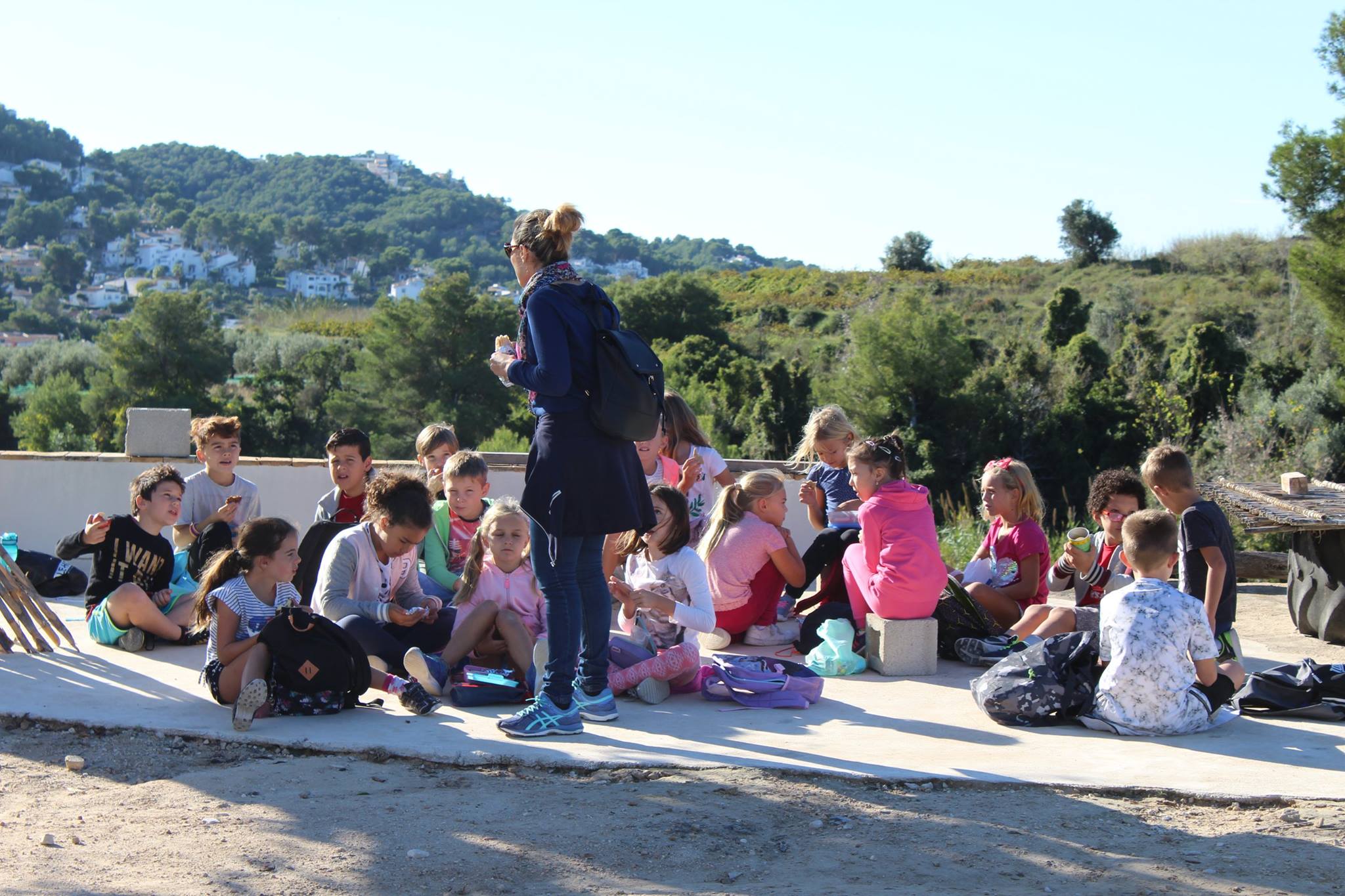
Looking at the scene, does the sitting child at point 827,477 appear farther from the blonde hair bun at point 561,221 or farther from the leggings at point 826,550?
the blonde hair bun at point 561,221

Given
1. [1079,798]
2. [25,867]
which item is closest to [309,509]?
[25,867]

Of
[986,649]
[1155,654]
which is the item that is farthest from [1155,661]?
[986,649]

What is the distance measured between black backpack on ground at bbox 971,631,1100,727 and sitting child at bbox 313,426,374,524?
3.19 meters

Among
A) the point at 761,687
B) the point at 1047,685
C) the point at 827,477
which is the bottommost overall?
the point at 761,687

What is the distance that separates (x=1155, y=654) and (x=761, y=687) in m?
1.46

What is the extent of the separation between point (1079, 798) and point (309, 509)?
6.34m

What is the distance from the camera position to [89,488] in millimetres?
8656

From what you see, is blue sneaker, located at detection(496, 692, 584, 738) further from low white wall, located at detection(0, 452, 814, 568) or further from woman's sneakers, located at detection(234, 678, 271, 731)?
low white wall, located at detection(0, 452, 814, 568)

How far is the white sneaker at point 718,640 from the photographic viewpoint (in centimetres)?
580

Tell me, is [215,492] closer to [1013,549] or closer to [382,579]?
[382,579]

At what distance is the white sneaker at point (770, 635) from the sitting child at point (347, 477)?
79.2 inches

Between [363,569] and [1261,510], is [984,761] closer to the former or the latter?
[363,569]

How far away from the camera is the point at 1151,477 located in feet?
16.6

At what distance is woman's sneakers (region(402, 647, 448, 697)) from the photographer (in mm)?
4625
